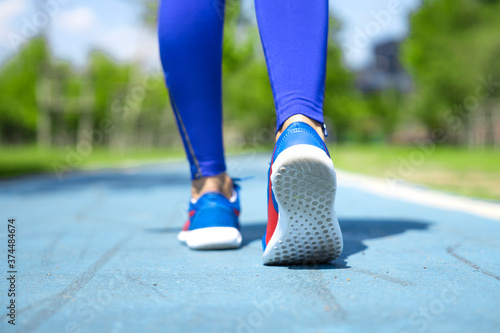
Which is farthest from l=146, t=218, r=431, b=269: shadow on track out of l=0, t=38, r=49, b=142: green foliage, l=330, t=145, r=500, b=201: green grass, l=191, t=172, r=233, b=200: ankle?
l=0, t=38, r=49, b=142: green foliage

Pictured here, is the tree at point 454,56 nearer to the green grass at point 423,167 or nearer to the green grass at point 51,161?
the green grass at point 423,167

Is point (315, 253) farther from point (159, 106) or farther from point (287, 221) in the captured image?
point (159, 106)

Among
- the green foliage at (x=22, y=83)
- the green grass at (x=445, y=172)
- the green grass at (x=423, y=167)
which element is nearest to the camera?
the green grass at (x=445, y=172)

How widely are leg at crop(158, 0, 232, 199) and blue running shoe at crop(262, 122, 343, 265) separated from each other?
1.92 feet

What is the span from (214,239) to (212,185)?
250mm

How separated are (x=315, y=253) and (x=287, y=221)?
0.61ft

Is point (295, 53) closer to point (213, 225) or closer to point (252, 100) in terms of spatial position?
point (213, 225)

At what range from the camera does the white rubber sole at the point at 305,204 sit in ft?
4.77

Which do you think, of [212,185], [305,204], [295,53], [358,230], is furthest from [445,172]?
[305,204]

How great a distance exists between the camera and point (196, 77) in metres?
2.19

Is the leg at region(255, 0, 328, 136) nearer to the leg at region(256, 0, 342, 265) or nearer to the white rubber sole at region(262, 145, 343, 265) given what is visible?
A: the leg at region(256, 0, 342, 265)

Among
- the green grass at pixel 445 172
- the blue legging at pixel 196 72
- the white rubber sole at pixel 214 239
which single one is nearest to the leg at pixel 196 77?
the blue legging at pixel 196 72

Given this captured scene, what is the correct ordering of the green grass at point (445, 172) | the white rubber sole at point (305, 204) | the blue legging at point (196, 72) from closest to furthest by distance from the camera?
the white rubber sole at point (305, 204), the blue legging at point (196, 72), the green grass at point (445, 172)

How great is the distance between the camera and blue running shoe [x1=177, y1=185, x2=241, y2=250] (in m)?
2.04
